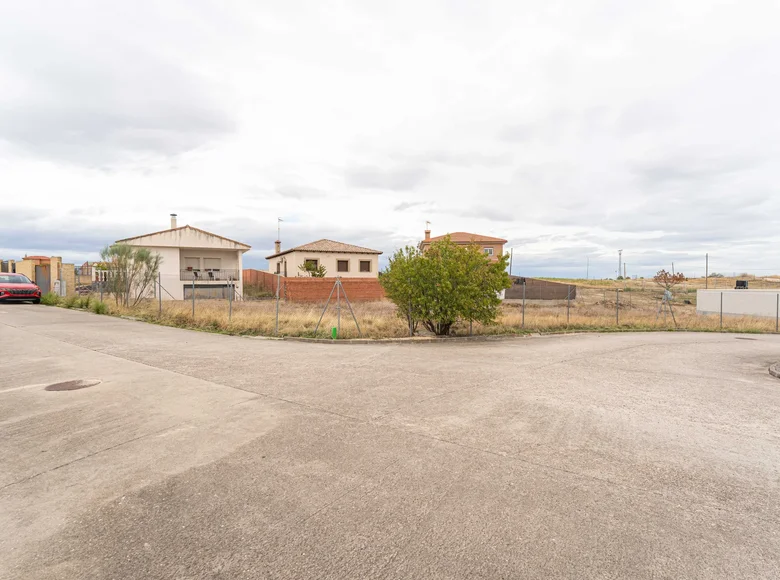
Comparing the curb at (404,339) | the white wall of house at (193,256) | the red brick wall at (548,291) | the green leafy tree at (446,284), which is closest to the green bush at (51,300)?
the white wall of house at (193,256)

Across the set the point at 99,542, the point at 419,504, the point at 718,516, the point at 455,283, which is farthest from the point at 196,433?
the point at 455,283

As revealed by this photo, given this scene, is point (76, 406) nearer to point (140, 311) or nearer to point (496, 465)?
point (496, 465)

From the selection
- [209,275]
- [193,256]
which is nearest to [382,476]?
[209,275]

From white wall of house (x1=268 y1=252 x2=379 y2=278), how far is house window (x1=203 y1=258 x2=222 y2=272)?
6.29m

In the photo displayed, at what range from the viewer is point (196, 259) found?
38.3 meters

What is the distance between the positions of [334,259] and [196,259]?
12190 mm

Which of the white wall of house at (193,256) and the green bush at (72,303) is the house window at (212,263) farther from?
the green bush at (72,303)

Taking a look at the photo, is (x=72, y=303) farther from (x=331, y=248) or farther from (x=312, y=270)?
(x=331, y=248)

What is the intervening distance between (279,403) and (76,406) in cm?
274

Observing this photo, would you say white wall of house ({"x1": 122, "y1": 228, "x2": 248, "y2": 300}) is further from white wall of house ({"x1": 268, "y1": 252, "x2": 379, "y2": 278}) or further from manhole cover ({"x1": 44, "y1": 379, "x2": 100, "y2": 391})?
manhole cover ({"x1": 44, "y1": 379, "x2": 100, "y2": 391})

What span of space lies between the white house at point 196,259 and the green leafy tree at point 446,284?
23.2 m

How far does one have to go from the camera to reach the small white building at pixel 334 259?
1603 inches

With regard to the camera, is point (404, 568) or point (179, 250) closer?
point (404, 568)

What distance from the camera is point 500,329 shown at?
1650 cm
